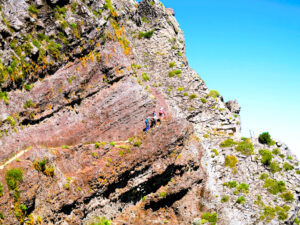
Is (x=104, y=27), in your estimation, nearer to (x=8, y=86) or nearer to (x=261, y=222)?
(x=8, y=86)

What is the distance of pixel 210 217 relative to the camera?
22.5m

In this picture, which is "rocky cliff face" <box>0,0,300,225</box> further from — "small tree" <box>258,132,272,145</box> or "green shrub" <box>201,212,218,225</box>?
"small tree" <box>258,132,272,145</box>

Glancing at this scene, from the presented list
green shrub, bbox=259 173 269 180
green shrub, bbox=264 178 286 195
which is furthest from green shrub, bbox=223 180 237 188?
green shrub, bbox=264 178 286 195

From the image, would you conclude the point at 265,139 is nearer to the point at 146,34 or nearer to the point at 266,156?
the point at 266,156

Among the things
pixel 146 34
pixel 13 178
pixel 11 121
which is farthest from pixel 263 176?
pixel 146 34

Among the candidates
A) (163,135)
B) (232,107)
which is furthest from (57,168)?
(232,107)

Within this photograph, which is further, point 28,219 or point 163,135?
point 163,135

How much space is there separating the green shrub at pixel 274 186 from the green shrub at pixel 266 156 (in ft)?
6.33

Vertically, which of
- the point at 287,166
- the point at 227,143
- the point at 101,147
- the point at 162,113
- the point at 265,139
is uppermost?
the point at 265,139

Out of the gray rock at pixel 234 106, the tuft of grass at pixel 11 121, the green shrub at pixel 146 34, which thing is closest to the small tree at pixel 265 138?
the gray rock at pixel 234 106

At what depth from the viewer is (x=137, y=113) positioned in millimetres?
25500

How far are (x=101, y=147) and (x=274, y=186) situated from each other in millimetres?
18063

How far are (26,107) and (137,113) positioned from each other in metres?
10.6

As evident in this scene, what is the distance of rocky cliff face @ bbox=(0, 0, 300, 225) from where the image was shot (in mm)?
20484
